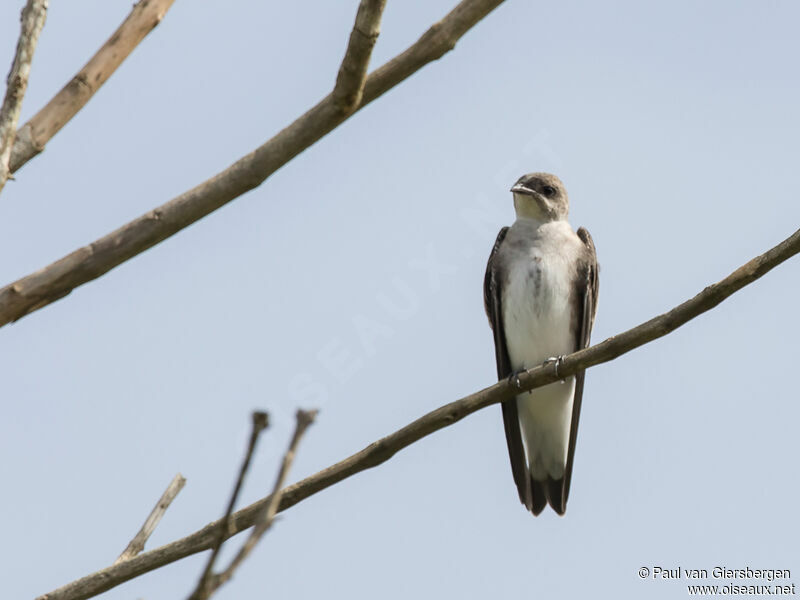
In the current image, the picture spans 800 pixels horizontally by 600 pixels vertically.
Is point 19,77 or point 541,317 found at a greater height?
point 541,317

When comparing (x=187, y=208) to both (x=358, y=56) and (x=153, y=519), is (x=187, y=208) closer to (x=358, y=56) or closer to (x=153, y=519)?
(x=358, y=56)

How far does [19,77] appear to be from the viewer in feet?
12.8

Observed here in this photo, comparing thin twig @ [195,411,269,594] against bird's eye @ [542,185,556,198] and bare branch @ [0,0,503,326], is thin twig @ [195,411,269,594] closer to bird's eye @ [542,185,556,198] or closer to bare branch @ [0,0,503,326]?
bare branch @ [0,0,503,326]

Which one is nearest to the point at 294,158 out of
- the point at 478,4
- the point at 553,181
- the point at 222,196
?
the point at 222,196

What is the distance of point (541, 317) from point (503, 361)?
691 mm

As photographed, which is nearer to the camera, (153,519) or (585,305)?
(153,519)

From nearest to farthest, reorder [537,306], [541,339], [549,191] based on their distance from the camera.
→ [537,306]
[541,339]
[549,191]

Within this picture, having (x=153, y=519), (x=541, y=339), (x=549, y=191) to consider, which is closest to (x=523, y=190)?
(x=549, y=191)

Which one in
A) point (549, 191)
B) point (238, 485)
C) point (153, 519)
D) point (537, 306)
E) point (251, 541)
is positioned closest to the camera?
point (238, 485)

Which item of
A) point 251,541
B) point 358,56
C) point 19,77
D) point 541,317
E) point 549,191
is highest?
point 549,191

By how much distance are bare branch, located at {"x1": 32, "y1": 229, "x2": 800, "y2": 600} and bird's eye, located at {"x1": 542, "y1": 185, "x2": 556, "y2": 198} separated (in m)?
5.08

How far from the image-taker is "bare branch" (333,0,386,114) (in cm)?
403

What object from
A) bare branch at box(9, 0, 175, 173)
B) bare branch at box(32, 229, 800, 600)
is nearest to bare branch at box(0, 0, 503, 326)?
bare branch at box(9, 0, 175, 173)

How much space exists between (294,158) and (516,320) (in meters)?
6.40
